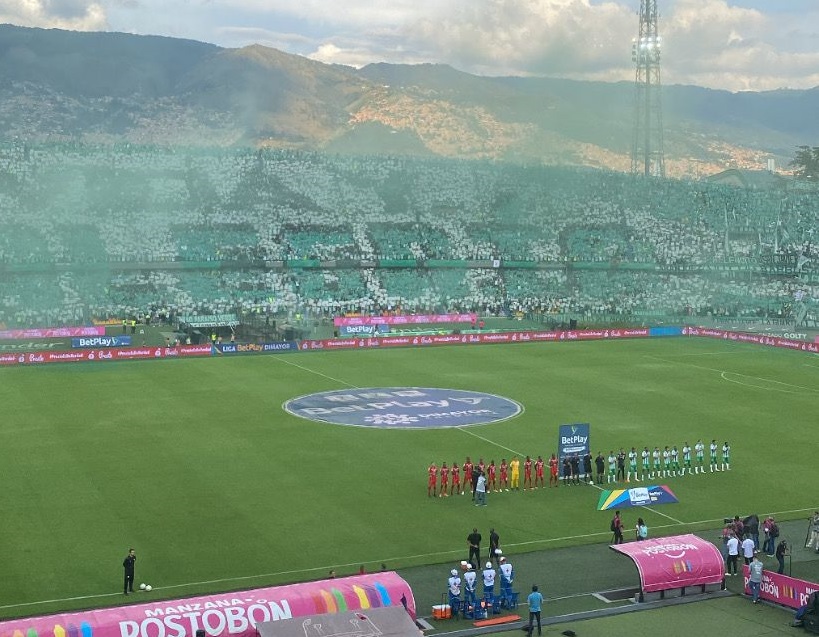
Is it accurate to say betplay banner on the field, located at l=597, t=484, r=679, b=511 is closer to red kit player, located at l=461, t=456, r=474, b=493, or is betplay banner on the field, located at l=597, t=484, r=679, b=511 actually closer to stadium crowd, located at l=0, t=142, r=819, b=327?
red kit player, located at l=461, t=456, r=474, b=493

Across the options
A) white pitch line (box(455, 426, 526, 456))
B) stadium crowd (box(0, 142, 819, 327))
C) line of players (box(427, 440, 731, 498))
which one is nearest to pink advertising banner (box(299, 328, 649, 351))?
stadium crowd (box(0, 142, 819, 327))

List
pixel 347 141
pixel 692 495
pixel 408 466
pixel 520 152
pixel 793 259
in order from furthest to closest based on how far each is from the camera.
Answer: pixel 347 141, pixel 520 152, pixel 793 259, pixel 408 466, pixel 692 495

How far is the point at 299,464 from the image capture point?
37.1m

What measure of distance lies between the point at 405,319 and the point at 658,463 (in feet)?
142

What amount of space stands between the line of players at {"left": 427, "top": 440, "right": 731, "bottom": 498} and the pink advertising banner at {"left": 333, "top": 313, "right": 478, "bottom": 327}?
39285mm

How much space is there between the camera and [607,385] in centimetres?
5512

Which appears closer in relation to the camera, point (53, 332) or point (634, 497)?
point (634, 497)

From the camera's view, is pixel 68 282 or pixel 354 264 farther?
pixel 354 264

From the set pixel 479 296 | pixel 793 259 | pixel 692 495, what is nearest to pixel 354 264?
pixel 479 296

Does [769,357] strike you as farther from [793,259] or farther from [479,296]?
[793,259]

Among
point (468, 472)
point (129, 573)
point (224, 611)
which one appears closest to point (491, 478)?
point (468, 472)

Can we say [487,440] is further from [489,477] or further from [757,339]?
[757,339]

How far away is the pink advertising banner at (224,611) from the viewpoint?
1933cm

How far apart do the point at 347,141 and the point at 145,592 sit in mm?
169454
